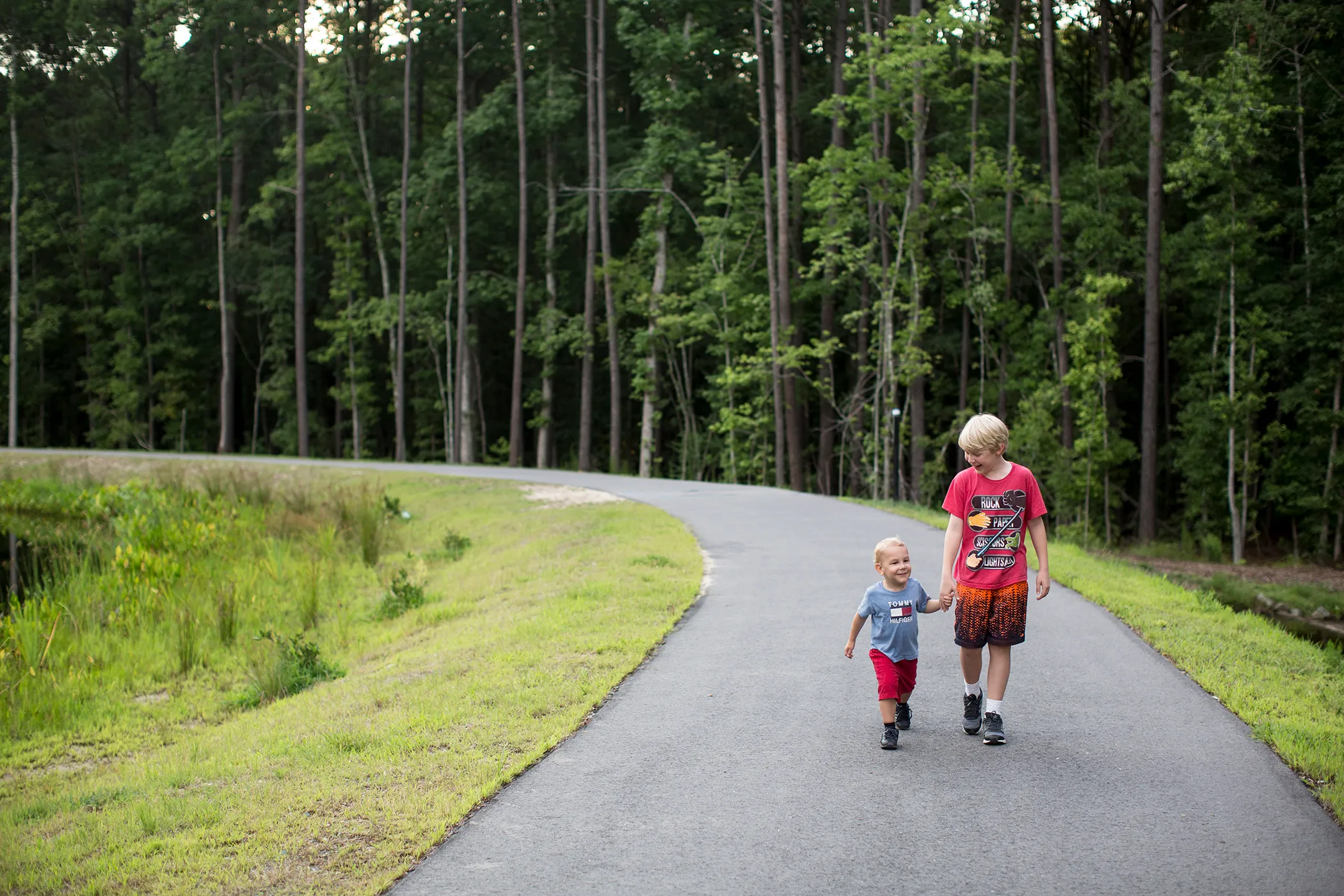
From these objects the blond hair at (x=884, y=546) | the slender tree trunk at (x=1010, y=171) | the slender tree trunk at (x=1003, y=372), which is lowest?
the blond hair at (x=884, y=546)

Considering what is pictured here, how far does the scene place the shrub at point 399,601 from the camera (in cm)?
1147

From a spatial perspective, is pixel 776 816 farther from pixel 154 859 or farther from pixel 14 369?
pixel 14 369

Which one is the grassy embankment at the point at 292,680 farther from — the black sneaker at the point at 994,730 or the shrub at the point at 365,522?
the black sneaker at the point at 994,730

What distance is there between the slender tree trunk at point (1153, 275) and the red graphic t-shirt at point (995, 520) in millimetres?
22648

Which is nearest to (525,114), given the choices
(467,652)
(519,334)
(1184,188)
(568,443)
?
(519,334)

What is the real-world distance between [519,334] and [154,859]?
32476mm

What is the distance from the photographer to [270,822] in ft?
15.7

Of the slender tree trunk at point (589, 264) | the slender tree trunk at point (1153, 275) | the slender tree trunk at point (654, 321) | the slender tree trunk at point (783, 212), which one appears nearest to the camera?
the slender tree trunk at point (1153, 275)

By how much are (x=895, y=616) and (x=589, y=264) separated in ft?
97.0

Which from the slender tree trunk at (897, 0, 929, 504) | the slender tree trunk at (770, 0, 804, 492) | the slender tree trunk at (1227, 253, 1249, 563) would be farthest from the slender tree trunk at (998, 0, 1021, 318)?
the slender tree trunk at (770, 0, 804, 492)

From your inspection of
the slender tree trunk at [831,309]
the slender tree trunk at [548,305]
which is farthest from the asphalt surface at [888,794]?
the slender tree trunk at [548,305]

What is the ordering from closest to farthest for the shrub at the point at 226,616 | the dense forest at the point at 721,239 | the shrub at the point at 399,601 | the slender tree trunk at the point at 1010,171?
the shrub at the point at 226,616 → the shrub at the point at 399,601 → the dense forest at the point at 721,239 → the slender tree trunk at the point at 1010,171

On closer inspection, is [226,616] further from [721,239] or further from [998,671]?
[721,239]

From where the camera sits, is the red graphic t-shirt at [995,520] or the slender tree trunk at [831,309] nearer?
the red graphic t-shirt at [995,520]
